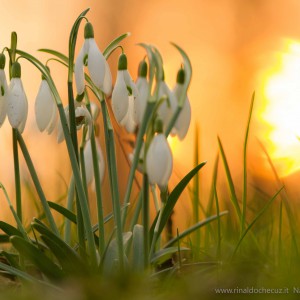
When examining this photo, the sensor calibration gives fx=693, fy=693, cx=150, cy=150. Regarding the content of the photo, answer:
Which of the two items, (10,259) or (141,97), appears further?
(10,259)

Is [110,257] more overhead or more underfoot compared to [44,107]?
more underfoot

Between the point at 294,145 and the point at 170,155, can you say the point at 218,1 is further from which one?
the point at 170,155

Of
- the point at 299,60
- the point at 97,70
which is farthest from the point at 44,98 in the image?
the point at 299,60

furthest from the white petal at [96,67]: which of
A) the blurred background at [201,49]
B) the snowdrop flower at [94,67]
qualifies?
the blurred background at [201,49]

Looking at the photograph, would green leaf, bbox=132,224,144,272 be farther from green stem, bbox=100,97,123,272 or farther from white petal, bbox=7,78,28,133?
white petal, bbox=7,78,28,133

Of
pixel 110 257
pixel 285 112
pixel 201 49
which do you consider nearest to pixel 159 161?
pixel 110 257

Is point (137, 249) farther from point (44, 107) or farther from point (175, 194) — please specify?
point (44, 107)

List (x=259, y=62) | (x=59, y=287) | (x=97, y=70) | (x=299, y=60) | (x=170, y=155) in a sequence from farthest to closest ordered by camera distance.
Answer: (x=259, y=62) < (x=299, y=60) < (x=59, y=287) < (x=97, y=70) < (x=170, y=155)

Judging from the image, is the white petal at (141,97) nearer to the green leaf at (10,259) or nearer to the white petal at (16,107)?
the white petal at (16,107)
